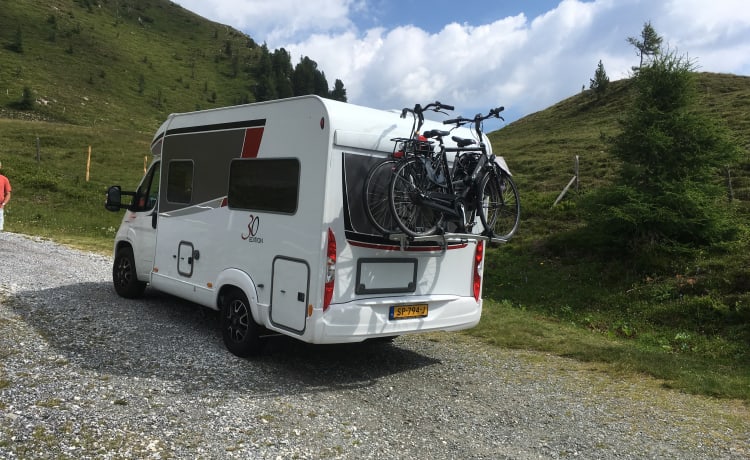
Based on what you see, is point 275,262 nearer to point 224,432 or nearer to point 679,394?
point 224,432

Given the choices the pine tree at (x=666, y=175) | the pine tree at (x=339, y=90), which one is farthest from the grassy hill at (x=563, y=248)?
the pine tree at (x=339, y=90)

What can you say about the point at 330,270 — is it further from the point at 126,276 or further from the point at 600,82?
the point at 600,82

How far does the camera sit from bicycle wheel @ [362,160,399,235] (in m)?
6.00

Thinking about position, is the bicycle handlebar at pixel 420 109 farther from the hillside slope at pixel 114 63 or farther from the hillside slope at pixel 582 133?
the hillside slope at pixel 114 63

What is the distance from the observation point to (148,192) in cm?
888

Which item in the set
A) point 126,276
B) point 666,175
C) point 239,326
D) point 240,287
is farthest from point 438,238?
point 666,175

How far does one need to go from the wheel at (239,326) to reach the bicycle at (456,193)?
214cm

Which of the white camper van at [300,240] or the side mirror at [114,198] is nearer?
the white camper van at [300,240]

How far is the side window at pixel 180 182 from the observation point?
25.8 ft

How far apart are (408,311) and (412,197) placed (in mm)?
1261

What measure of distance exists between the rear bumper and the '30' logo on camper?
129cm

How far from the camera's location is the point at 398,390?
626 centimetres

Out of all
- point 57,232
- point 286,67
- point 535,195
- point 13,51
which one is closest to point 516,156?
point 535,195

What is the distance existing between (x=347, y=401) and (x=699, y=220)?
1027 centimetres
